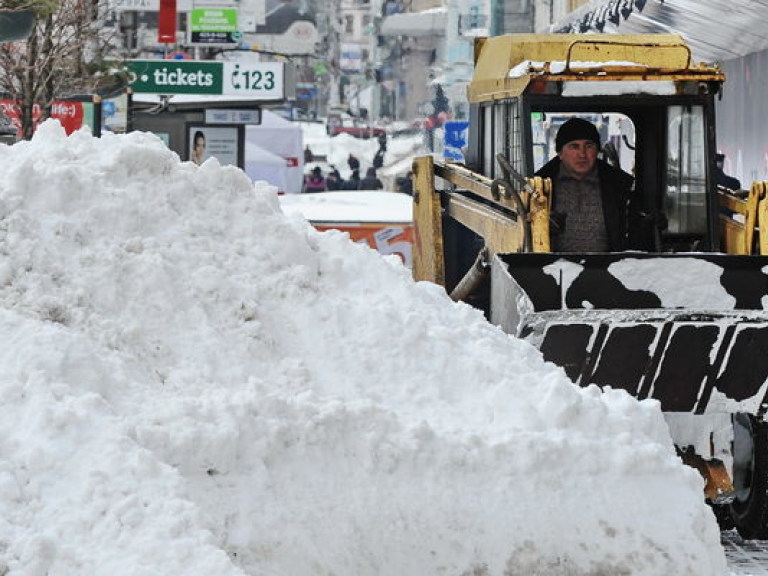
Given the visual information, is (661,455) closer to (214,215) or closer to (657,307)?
(214,215)

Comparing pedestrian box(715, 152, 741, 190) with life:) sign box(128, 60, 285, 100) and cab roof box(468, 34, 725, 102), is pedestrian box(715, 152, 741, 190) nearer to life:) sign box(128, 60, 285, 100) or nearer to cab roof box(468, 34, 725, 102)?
cab roof box(468, 34, 725, 102)

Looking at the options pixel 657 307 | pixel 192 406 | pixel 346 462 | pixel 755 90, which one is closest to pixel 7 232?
pixel 192 406

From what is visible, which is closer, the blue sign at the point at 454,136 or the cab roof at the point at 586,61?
the cab roof at the point at 586,61

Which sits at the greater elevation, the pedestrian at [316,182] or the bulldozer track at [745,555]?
the bulldozer track at [745,555]

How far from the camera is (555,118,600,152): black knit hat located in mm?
10914

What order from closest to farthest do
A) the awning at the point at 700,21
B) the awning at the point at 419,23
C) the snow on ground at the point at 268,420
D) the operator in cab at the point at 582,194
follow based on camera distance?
the snow on ground at the point at 268,420, the operator in cab at the point at 582,194, the awning at the point at 700,21, the awning at the point at 419,23

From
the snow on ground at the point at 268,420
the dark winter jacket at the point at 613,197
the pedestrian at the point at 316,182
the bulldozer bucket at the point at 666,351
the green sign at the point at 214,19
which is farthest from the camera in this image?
the green sign at the point at 214,19

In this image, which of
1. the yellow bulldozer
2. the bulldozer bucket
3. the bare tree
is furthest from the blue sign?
the bulldozer bucket

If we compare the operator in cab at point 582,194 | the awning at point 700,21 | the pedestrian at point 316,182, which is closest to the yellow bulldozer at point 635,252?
the operator in cab at point 582,194

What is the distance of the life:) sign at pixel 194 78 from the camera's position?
1097 inches

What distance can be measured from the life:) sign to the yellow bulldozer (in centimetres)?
1517

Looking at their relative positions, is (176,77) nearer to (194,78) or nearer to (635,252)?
(194,78)

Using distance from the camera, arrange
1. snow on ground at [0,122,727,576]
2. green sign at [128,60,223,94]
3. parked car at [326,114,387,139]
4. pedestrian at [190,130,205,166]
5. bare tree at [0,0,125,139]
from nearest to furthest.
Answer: snow on ground at [0,122,727,576], bare tree at [0,0,125,139], green sign at [128,60,223,94], pedestrian at [190,130,205,166], parked car at [326,114,387,139]

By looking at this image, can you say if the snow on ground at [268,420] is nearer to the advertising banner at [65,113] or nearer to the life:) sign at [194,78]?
the advertising banner at [65,113]
